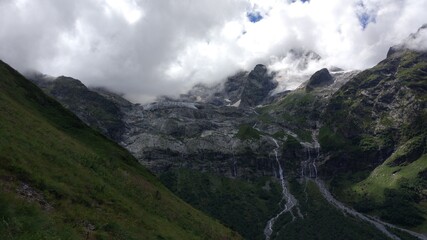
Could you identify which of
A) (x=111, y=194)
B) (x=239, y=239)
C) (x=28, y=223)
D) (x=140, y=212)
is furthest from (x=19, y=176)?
(x=239, y=239)

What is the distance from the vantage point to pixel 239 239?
284 feet

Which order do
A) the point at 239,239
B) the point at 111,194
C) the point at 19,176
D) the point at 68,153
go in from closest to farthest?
the point at 19,176
the point at 111,194
the point at 68,153
the point at 239,239

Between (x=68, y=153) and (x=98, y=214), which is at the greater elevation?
(x=68, y=153)

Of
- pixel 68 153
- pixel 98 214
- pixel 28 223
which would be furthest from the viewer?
A: pixel 68 153

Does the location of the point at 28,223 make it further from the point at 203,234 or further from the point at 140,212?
the point at 203,234

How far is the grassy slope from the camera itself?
3238 cm

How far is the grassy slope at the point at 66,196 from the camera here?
106 ft

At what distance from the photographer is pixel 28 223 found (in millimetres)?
29781

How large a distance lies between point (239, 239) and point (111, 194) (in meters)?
37.5

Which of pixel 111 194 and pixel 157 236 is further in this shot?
pixel 111 194

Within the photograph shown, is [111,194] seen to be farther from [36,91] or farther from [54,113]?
[36,91]

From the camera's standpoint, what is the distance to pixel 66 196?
43.8 meters

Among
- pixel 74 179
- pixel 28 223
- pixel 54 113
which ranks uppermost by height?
pixel 54 113

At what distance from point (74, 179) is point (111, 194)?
6375 mm
